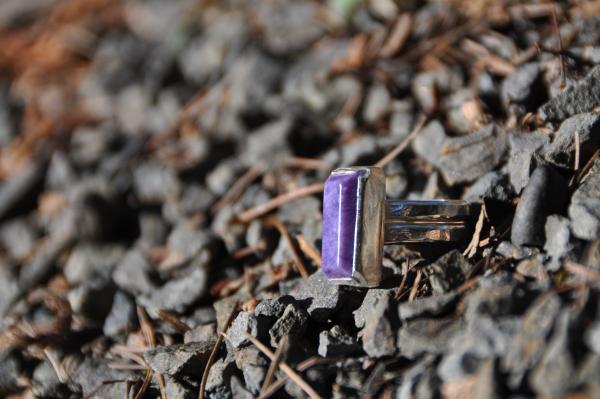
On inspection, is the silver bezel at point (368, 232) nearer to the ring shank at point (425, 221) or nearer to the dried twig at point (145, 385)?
the ring shank at point (425, 221)

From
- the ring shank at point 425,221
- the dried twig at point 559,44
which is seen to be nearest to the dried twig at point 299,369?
the ring shank at point 425,221

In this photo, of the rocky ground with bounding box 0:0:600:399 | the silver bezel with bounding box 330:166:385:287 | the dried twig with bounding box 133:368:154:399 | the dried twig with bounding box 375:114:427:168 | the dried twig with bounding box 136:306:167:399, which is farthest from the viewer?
the dried twig with bounding box 375:114:427:168

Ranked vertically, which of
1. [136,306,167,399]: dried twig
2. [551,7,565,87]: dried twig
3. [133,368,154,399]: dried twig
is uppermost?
[551,7,565,87]: dried twig

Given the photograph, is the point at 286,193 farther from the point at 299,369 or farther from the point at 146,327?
the point at 299,369

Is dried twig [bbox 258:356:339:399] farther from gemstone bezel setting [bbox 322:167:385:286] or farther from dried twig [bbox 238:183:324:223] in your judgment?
dried twig [bbox 238:183:324:223]

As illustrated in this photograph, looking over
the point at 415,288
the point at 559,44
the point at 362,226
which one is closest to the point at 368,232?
the point at 362,226

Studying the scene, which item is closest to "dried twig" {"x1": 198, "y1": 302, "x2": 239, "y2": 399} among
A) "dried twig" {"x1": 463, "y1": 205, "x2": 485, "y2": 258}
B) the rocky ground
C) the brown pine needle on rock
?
the rocky ground
